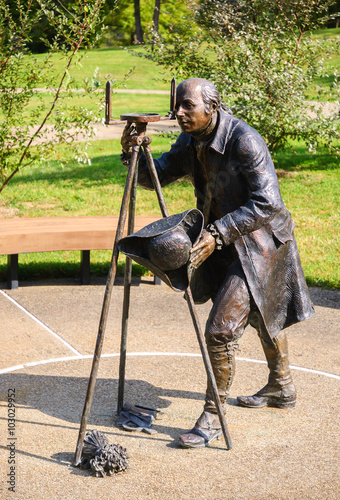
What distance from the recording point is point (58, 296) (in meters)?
6.82

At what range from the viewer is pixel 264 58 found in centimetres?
1038

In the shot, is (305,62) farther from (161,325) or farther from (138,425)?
(138,425)

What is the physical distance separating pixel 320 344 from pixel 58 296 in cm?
248

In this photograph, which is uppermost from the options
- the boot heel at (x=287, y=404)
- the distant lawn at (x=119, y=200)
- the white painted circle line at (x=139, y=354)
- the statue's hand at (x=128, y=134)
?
the statue's hand at (x=128, y=134)

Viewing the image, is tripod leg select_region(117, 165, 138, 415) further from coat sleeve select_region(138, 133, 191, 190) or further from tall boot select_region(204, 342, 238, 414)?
tall boot select_region(204, 342, 238, 414)

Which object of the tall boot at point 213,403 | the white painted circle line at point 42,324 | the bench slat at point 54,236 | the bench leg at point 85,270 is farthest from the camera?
the bench leg at point 85,270

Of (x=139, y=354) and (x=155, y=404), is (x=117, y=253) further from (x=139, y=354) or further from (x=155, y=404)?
(x=139, y=354)

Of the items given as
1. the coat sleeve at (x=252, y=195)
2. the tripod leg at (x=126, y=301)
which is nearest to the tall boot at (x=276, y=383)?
the tripod leg at (x=126, y=301)

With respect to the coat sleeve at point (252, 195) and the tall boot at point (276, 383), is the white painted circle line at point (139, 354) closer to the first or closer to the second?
the tall boot at point (276, 383)

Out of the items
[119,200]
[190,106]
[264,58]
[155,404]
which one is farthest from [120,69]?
[190,106]

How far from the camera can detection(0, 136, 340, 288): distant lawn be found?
7.81 meters

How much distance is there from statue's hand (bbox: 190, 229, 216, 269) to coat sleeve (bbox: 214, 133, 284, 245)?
0.07 metres

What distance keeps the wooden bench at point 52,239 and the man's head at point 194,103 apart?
3219 mm

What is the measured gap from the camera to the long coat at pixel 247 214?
156 inches
